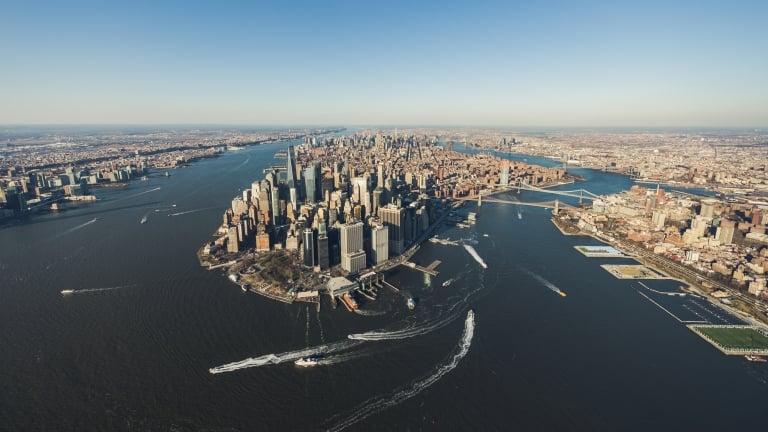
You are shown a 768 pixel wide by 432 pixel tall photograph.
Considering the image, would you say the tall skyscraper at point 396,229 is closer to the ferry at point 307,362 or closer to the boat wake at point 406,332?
the boat wake at point 406,332

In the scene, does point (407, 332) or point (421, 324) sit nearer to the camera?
point (407, 332)

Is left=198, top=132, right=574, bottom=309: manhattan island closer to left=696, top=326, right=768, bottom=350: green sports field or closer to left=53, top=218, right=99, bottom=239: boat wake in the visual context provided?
left=53, top=218, right=99, bottom=239: boat wake

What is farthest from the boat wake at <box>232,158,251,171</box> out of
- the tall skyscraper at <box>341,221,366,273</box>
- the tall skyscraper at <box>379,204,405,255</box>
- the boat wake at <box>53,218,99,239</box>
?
the tall skyscraper at <box>341,221,366,273</box>

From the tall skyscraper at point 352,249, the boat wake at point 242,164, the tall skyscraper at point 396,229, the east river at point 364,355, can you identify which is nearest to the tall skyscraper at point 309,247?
the tall skyscraper at point 352,249

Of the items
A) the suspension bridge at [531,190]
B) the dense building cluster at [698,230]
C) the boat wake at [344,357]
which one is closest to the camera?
the boat wake at [344,357]

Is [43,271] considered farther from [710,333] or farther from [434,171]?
[434,171]

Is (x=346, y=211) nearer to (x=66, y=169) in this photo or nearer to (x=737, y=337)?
(x=737, y=337)

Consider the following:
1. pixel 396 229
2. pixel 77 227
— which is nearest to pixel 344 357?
pixel 396 229
